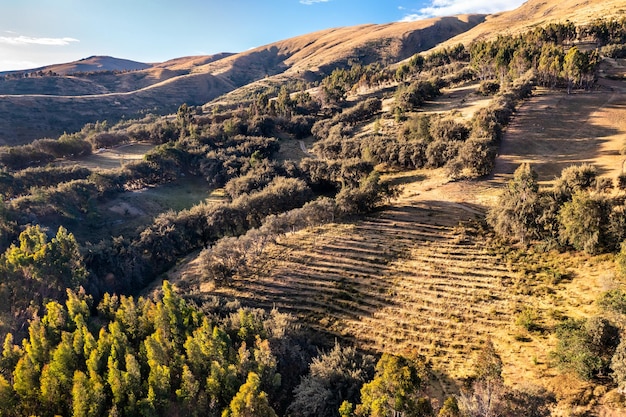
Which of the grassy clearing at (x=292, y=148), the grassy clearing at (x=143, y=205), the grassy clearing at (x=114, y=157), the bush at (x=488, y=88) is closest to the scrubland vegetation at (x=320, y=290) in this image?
the grassy clearing at (x=143, y=205)

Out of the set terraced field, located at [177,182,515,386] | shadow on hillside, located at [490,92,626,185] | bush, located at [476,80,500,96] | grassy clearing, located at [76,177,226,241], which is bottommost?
terraced field, located at [177,182,515,386]

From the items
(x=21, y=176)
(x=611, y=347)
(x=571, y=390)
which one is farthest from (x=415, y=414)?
(x=21, y=176)

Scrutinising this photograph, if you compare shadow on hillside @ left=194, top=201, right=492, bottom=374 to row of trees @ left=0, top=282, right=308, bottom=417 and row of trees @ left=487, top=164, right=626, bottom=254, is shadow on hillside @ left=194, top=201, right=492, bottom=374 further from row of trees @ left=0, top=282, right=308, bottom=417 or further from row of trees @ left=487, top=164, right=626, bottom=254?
row of trees @ left=0, top=282, right=308, bottom=417

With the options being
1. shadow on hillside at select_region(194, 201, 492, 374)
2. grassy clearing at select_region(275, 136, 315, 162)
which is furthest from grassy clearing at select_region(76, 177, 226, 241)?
shadow on hillside at select_region(194, 201, 492, 374)

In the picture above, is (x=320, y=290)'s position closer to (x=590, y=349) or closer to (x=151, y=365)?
(x=151, y=365)

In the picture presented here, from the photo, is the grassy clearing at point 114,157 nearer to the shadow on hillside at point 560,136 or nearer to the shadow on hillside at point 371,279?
the shadow on hillside at point 371,279

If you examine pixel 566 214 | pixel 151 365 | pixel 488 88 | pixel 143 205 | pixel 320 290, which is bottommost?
pixel 320 290

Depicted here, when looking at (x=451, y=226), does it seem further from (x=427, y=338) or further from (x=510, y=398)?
(x=510, y=398)

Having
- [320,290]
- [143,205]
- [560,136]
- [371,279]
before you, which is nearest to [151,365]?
[320,290]

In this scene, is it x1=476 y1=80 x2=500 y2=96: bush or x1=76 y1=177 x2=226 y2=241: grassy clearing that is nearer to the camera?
x1=76 y1=177 x2=226 y2=241: grassy clearing
